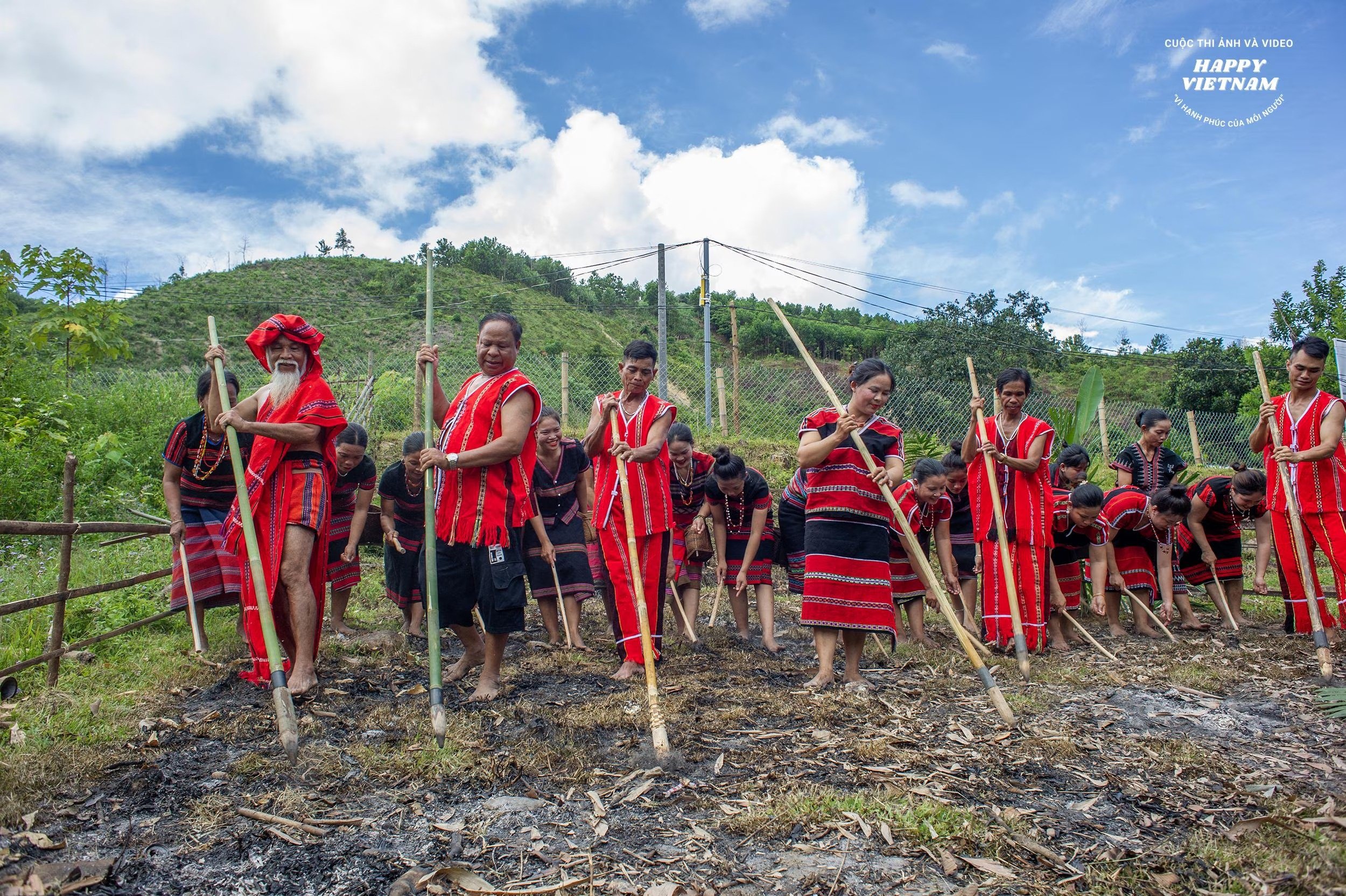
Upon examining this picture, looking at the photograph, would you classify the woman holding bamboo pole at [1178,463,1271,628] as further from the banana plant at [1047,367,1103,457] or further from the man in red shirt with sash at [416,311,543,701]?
the man in red shirt with sash at [416,311,543,701]

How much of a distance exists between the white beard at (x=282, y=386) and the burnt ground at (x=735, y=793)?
4.83 ft

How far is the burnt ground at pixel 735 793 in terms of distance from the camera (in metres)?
2.38

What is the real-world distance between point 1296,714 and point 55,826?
5029 mm

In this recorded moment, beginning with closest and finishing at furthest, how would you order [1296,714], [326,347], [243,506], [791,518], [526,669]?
[243,506], [1296,714], [526,669], [791,518], [326,347]

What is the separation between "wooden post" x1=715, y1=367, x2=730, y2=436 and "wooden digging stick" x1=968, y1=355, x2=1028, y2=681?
267 inches

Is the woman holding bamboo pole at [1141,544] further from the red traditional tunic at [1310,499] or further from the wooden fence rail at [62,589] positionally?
the wooden fence rail at [62,589]

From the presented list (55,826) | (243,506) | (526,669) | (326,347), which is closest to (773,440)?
(526,669)

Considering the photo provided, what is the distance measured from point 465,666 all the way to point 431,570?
1091mm

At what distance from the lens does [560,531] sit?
5.77 metres

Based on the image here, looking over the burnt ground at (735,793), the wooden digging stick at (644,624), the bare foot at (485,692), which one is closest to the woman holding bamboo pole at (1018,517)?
the burnt ground at (735,793)

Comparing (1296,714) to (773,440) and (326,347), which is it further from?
(326,347)

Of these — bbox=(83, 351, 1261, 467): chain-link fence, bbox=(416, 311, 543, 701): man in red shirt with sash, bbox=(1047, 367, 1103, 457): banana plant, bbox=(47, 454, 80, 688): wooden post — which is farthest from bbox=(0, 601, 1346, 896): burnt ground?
bbox=(83, 351, 1261, 467): chain-link fence

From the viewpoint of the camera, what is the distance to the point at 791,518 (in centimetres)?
590

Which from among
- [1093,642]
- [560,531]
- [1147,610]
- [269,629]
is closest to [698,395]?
[560,531]
